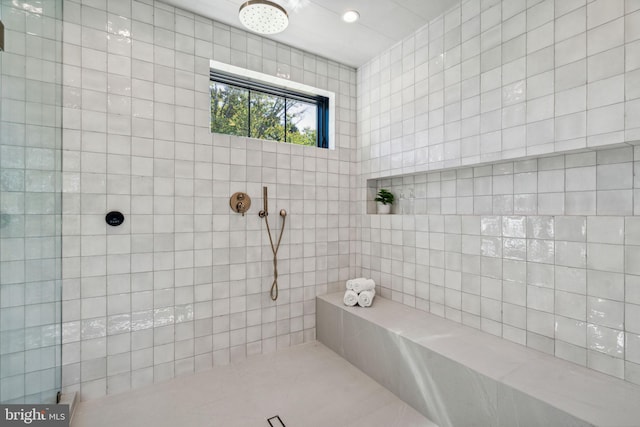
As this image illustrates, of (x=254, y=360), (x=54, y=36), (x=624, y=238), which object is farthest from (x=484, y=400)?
(x=54, y=36)

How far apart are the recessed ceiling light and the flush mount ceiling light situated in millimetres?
552

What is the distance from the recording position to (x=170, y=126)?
2143 millimetres

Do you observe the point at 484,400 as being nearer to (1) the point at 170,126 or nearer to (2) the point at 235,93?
(1) the point at 170,126

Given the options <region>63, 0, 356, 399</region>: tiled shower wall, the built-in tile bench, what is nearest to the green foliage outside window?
<region>63, 0, 356, 399</region>: tiled shower wall

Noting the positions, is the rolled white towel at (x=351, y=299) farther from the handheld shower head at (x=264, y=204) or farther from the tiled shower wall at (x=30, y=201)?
the tiled shower wall at (x=30, y=201)

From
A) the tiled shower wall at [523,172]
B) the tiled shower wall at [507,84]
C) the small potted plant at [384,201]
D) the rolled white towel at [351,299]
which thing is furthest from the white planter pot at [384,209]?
the rolled white towel at [351,299]

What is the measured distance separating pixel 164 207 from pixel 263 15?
1.39m

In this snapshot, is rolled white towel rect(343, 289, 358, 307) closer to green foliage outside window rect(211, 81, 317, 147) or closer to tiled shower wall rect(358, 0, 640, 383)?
tiled shower wall rect(358, 0, 640, 383)

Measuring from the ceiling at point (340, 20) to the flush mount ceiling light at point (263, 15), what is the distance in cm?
29

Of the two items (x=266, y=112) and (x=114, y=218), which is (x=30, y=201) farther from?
(x=266, y=112)

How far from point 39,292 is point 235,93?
1875 millimetres

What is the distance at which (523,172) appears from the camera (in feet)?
6.40

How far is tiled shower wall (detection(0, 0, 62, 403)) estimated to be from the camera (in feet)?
4.29

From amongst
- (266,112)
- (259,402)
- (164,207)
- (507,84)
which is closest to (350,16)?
(266,112)
